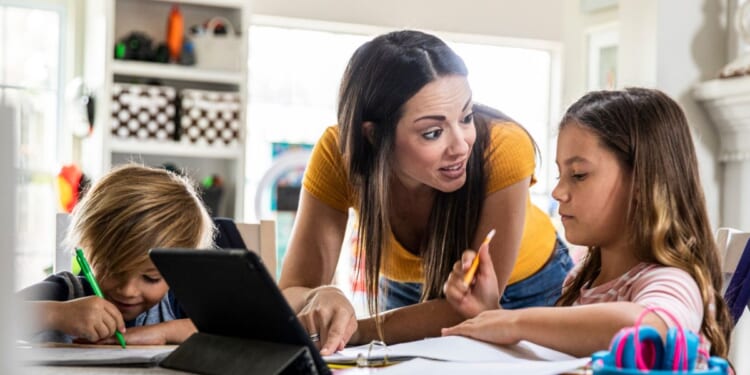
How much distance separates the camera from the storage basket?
4.27 m

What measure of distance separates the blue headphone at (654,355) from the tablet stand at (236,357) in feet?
0.82

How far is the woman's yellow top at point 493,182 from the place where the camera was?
150 cm

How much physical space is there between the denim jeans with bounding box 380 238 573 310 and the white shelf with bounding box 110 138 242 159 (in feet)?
8.16

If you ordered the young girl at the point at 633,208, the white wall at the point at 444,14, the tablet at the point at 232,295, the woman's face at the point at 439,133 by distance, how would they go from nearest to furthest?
the tablet at the point at 232,295, the young girl at the point at 633,208, the woman's face at the point at 439,133, the white wall at the point at 444,14

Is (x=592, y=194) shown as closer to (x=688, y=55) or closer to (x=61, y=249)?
(x=61, y=249)

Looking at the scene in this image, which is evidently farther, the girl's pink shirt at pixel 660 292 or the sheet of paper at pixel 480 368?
the girl's pink shirt at pixel 660 292

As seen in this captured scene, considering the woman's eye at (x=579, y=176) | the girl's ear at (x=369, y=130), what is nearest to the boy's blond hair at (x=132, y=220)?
the girl's ear at (x=369, y=130)

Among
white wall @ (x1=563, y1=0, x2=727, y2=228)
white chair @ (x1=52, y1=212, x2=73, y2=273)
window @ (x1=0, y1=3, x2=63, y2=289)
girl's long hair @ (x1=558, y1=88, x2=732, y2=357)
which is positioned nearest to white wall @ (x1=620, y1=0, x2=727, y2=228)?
white wall @ (x1=563, y1=0, x2=727, y2=228)

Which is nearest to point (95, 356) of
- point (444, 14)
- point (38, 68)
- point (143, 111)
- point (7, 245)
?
point (7, 245)

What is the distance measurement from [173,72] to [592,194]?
3217mm

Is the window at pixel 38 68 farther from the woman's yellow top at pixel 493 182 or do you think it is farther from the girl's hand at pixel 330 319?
the girl's hand at pixel 330 319

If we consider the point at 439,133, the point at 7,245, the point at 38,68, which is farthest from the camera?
the point at 38,68

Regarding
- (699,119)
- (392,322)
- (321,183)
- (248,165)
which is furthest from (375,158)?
(248,165)

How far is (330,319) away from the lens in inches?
48.2
